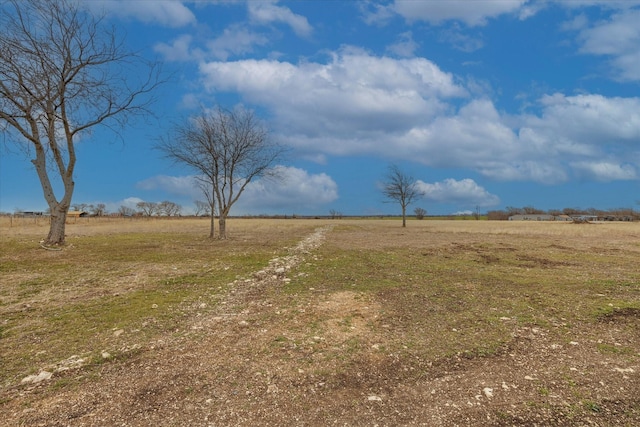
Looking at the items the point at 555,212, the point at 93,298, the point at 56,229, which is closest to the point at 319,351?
the point at 93,298

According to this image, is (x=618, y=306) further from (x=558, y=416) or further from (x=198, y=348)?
(x=198, y=348)

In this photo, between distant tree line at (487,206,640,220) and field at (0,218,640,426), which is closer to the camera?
field at (0,218,640,426)

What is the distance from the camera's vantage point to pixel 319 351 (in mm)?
5000

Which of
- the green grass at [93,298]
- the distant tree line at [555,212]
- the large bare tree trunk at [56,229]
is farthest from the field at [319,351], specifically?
the distant tree line at [555,212]

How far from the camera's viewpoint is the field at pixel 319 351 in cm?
355

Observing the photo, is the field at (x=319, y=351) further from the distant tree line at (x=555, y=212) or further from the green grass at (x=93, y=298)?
the distant tree line at (x=555, y=212)

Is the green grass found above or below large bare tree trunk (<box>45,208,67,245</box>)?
below

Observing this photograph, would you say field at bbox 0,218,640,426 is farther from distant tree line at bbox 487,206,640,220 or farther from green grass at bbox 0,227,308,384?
distant tree line at bbox 487,206,640,220

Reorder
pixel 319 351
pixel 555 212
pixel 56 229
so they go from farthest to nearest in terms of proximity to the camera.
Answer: pixel 555 212 → pixel 56 229 → pixel 319 351

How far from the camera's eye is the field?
3553 millimetres

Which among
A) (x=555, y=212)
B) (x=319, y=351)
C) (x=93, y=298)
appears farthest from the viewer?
(x=555, y=212)

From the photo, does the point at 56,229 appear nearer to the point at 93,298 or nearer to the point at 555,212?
the point at 93,298

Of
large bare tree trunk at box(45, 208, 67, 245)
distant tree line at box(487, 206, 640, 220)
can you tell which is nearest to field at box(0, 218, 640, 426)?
large bare tree trunk at box(45, 208, 67, 245)

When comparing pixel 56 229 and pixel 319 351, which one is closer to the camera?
pixel 319 351
